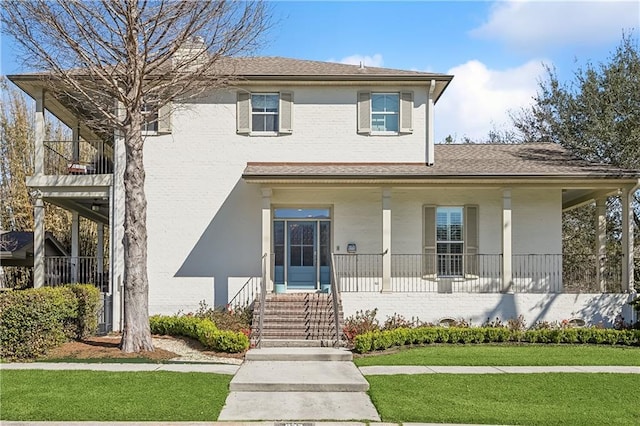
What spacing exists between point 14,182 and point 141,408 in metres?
26.0

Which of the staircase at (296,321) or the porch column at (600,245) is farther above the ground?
the porch column at (600,245)

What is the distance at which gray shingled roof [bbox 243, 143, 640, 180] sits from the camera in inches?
640

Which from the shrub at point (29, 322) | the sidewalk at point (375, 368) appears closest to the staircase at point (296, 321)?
the sidewalk at point (375, 368)

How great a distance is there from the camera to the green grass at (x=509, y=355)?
11953 millimetres

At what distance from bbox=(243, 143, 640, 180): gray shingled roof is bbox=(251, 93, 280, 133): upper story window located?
1.16 meters

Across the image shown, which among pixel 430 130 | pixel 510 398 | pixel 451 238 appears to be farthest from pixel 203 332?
pixel 430 130

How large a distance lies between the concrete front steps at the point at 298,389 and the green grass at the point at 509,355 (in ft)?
3.30

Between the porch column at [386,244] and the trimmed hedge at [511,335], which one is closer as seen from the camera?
the trimmed hedge at [511,335]

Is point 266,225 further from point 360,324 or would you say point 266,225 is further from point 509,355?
point 509,355

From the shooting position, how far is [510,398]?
29.1ft

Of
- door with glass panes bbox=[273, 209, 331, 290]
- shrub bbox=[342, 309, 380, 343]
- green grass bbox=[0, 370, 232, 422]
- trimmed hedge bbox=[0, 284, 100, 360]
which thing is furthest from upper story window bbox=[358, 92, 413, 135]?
green grass bbox=[0, 370, 232, 422]

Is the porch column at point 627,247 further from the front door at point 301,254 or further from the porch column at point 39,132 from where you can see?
the porch column at point 39,132

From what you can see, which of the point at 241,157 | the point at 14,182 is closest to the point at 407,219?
the point at 241,157

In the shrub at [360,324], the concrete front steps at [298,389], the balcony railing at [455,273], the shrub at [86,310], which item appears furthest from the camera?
the balcony railing at [455,273]
